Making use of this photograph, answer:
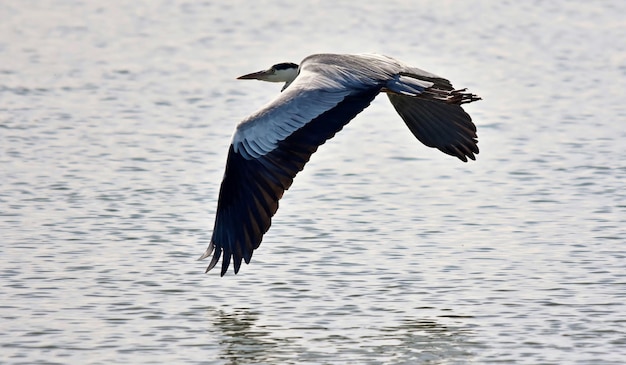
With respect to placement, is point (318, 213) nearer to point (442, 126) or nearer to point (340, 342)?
point (442, 126)

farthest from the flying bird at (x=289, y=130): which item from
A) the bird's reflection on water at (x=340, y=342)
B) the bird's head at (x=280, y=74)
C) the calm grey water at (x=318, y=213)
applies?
the bird's head at (x=280, y=74)

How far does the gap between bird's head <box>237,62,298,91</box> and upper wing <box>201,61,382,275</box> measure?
2.52 metres

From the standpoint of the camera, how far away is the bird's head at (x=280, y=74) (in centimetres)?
1162

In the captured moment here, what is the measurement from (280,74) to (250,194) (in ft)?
10.5

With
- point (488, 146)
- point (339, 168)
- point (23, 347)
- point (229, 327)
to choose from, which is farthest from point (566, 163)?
point (23, 347)

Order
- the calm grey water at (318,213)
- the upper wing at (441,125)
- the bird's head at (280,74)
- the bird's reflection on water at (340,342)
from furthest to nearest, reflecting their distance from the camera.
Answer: the bird's head at (280,74), the upper wing at (441,125), the calm grey water at (318,213), the bird's reflection on water at (340,342)

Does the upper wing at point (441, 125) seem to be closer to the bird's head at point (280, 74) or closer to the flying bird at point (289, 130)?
the flying bird at point (289, 130)

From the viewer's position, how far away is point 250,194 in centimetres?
866

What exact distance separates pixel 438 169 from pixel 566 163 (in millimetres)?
1205

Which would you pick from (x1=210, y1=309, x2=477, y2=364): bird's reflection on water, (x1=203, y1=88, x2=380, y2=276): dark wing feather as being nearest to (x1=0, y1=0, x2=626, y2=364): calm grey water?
(x1=210, y1=309, x2=477, y2=364): bird's reflection on water

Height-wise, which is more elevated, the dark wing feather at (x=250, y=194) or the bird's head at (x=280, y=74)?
the bird's head at (x=280, y=74)

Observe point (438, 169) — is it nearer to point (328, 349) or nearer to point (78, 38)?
point (328, 349)

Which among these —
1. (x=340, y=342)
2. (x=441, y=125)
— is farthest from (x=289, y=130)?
(x=441, y=125)

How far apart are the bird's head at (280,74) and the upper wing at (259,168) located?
8.26 feet
